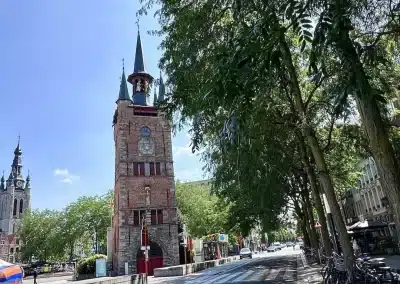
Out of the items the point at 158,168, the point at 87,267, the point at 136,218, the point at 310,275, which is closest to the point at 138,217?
the point at 136,218

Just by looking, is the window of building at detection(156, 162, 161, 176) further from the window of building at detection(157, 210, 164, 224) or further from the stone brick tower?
the window of building at detection(157, 210, 164, 224)

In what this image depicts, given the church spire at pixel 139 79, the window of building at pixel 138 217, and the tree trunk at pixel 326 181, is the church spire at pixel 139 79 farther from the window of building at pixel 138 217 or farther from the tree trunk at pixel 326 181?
the tree trunk at pixel 326 181

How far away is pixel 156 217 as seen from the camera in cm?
3947

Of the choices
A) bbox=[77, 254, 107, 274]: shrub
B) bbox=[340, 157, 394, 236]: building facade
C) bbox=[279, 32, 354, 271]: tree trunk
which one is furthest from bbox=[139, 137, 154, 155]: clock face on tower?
bbox=[279, 32, 354, 271]: tree trunk

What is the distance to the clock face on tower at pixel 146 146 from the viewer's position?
136 feet

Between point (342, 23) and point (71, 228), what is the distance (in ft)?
212

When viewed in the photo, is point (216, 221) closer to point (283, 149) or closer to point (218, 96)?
point (283, 149)

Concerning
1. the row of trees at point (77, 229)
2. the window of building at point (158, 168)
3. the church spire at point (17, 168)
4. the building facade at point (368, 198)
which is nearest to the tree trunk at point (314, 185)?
the building facade at point (368, 198)

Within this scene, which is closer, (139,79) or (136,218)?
(136,218)

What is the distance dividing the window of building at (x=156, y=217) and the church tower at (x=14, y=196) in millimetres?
88652

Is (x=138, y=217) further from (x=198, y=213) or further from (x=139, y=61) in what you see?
(x=198, y=213)

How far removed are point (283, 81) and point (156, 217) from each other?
104ft

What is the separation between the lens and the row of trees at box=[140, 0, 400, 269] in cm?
389

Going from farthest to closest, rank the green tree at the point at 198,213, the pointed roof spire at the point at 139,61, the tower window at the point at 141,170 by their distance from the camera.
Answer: the green tree at the point at 198,213 < the pointed roof spire at the point at 139,61 < the tower window at the point at 141,170
